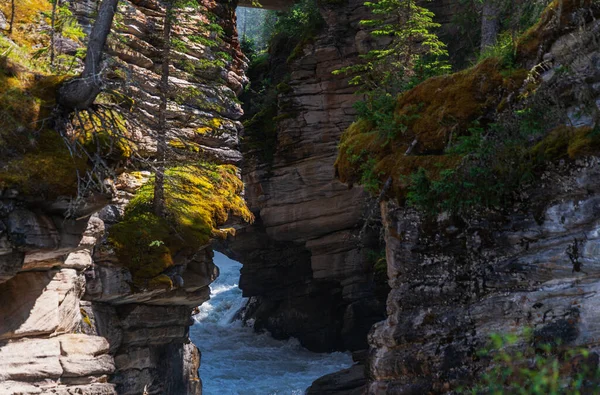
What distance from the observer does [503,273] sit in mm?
8461

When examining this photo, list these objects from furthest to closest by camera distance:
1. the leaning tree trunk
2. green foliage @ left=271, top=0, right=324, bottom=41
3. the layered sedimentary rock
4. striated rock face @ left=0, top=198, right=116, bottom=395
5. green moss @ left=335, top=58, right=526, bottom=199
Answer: green foliage @ left=271, top=0, right=324, bottom=41 → the layered sedimentary rock → striated rock face @ left=0, top=198, right=116, bottom=395 → green moss @ left=335, top=58, right=526, bottom=199 → the leaning tree trunk

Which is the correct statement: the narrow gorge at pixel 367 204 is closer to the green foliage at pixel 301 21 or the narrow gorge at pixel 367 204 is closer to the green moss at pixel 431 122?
the green moss at pixel 431 122

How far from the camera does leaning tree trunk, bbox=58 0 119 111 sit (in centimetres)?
952

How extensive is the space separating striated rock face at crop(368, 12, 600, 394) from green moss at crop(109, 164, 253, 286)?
6.94m

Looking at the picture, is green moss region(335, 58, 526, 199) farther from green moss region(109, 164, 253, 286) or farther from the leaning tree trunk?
green moss region(109, 164, 253, 286)

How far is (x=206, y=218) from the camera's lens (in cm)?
1697

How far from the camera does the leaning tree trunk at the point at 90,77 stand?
9.52 metres

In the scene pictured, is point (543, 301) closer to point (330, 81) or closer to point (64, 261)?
point (64, 261)

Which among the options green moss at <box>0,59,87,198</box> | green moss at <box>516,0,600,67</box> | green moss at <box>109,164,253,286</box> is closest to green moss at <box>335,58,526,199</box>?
green moss at <box>516,0,600,67</box>

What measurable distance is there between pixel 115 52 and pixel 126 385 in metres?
9.43

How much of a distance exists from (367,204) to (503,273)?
6.15 meters

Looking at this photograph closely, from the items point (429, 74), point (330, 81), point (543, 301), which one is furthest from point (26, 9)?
point (330, 81)

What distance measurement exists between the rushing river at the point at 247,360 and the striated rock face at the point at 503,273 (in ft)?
46.2

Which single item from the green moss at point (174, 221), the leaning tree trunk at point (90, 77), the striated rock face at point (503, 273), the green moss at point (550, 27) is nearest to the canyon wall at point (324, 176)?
the green moss at point (174, 221)
